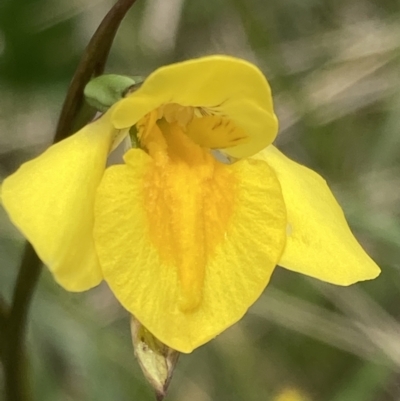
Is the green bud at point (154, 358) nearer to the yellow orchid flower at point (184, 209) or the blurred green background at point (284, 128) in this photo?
the yellow orchid flower at point (184, 209)

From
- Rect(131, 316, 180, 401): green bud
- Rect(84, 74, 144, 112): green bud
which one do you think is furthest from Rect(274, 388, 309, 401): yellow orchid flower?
Rect(84, 74, 144, 112): green bud

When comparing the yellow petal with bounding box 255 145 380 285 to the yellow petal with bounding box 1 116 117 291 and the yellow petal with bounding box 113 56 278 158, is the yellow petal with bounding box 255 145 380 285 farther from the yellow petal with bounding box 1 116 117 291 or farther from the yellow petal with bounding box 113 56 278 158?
the yellow petal with bounding box 1 116 117 291

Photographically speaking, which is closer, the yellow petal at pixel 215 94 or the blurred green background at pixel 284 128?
the yellow petal at pixel 215 94

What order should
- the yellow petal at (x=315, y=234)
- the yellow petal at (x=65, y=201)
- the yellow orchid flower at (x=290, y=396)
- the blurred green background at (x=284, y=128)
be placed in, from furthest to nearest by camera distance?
the blurred green background at (x=284, y=128)
the yellow orchid flower at (x=290, y=396)
the yellow petal at (x=315, y=234)
the yellow petal at (x=65, y=201)

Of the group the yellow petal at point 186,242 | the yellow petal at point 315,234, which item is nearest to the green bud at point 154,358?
the yellow petal at point 186,242

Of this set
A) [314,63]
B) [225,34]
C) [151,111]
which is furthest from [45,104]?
[151,111]

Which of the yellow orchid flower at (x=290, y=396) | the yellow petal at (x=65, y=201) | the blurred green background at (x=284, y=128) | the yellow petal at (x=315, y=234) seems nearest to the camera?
the yellow petal at (x=65, y=201)
